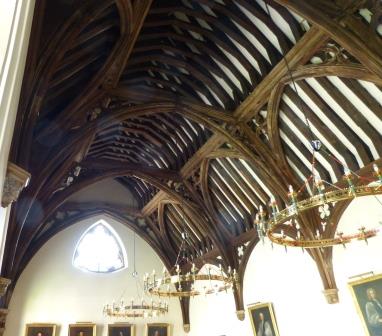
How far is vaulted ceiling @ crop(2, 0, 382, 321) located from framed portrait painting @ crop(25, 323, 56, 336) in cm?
211

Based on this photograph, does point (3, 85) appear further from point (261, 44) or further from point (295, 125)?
point (295, 125)

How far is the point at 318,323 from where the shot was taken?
29.5 feet

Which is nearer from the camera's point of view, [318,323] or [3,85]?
[3,85]

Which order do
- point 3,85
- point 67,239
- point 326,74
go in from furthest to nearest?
point 67,239, point 326,74, point 3,85

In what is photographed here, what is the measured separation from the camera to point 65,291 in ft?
42.1

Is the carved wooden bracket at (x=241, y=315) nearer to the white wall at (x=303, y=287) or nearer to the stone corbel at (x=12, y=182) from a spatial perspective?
the white wall at (x=303, y=287)

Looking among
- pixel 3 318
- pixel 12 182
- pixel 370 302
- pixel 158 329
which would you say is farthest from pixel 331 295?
pixel 3 318

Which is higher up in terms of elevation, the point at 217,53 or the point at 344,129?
the point at 217,53

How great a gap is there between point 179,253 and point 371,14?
1081 centimetres

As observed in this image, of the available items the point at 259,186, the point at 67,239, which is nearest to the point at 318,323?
the point at 259,186

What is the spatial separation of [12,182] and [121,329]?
35.5 ft

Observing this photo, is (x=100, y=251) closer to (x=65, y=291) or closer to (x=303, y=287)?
(x=65, y=291)

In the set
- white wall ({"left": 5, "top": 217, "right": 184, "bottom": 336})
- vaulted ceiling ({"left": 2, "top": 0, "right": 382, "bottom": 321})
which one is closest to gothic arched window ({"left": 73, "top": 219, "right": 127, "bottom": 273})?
white wall ({"left": 5, "top": 217, "right": 184, "bottom": 336})

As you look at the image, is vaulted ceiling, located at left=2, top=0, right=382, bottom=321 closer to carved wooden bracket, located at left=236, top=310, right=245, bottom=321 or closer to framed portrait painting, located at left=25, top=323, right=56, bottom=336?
carved wooden bracket, located at left=236, top=310, right=245, bottom=321
